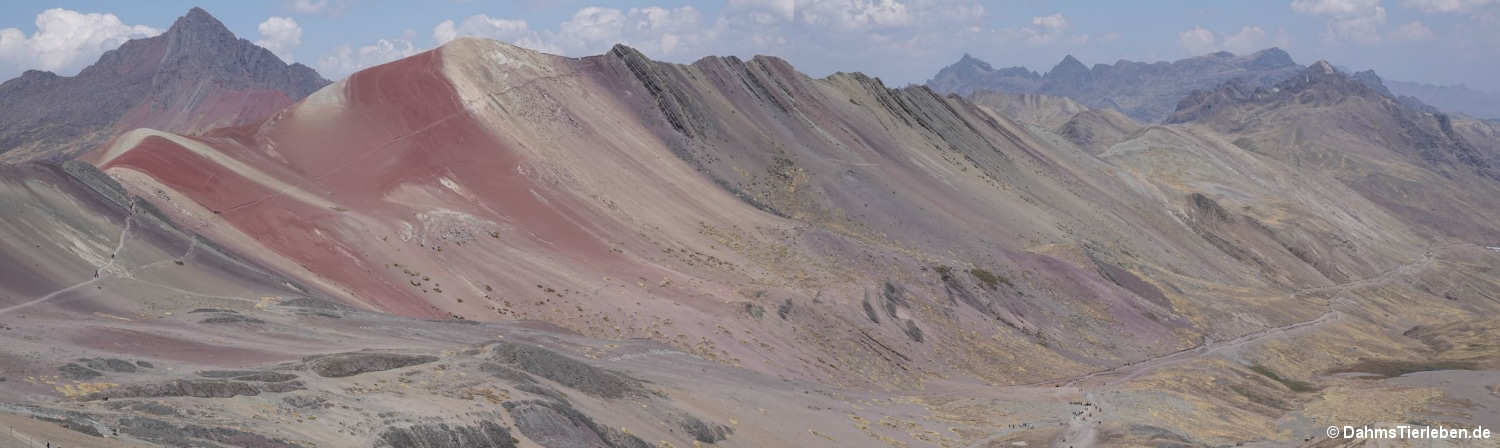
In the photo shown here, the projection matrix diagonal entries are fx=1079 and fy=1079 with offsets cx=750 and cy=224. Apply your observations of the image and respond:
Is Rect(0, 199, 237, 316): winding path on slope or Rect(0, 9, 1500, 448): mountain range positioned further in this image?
Rect(0, 199, 237, 316): winding path on slope

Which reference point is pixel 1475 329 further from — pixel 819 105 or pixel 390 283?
pixel 390 283

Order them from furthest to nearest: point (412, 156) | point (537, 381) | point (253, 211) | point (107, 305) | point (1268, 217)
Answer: point (1268, 217) → point (412, 156) → point (253, 211) → point (107, 305) → point (537, 381)

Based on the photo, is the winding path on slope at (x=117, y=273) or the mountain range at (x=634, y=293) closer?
the mountain range at (x=634, y=293)

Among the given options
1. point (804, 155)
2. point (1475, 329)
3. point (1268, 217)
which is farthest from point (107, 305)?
point (1268, 217)

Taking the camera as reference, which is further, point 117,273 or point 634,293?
point 634,293

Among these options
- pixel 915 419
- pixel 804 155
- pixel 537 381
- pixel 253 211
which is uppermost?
pixel 804 155

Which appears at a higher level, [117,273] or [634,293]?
[117,273]

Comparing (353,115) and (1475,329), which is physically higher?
(353,115)

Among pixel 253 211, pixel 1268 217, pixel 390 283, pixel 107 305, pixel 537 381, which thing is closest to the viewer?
pixel 537 381
